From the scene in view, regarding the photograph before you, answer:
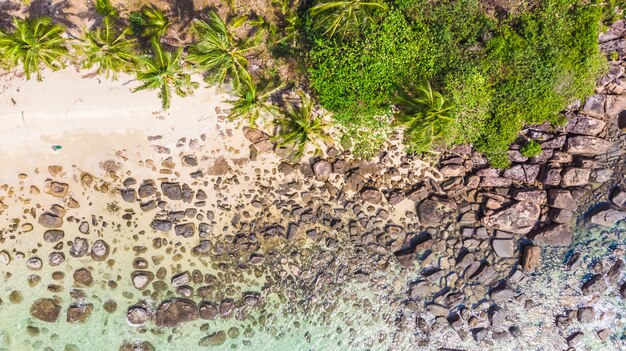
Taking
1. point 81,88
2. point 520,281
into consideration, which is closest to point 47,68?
point 81,88

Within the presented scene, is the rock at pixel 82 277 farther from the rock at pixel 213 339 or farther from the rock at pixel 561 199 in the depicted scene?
the rock at pixel 561 199

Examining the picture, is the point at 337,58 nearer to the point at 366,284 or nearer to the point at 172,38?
the point at 172,38

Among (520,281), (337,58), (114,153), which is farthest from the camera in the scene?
(520,281)

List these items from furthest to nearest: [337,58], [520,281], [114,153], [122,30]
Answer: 1. [520,281]
2. [114,153]
3. [122,30]
4. [337,58]

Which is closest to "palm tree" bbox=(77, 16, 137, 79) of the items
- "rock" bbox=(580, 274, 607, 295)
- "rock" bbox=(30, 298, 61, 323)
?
"rock" bbox=(30, 298, 61, 323)

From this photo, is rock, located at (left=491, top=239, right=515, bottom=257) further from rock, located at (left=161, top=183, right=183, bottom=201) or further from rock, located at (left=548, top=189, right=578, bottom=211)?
rock, located at (left=161, top=183, right=183, bottom=201)

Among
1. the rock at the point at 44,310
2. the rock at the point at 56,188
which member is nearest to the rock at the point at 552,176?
the rock at the point at 56,188

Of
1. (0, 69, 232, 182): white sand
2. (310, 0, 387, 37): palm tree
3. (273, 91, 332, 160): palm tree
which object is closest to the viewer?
(310, 0, 387, 37): palm tree
